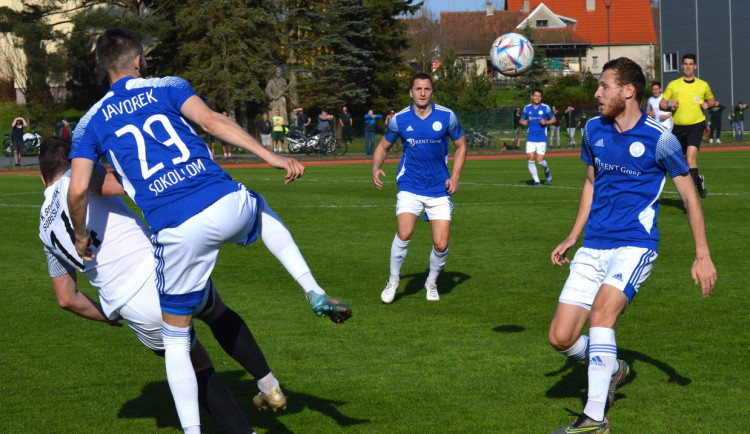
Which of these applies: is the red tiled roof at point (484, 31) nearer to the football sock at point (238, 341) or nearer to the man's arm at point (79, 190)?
the football sock at point (238, 341)

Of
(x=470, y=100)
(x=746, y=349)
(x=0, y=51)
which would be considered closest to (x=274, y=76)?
(x=470, y=100)

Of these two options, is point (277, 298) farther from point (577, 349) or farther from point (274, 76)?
point (274, 76)

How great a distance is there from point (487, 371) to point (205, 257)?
2808 mm

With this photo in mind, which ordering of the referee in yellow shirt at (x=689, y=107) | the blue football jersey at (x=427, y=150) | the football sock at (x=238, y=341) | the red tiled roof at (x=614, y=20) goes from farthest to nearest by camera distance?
the red tiled roof at (x=614, y=20) < the referee in yellow shirt at (x=689, y=107) < the blue football jersey at (x=427, y=150) < the football sock at (x=238, y=341)

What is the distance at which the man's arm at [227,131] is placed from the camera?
4.49 metres

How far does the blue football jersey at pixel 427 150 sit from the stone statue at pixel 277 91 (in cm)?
4252

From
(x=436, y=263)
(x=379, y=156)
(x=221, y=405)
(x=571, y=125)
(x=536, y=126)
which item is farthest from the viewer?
(x=571, y=125)

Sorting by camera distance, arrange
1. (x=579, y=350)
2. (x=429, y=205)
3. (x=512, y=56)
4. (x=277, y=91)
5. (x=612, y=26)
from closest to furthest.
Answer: (x=579, y=350), (x=429, y=205), (x=512, y=56), (x=277, y=91), (x=612, y=26)

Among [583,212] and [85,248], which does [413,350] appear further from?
[85,248]

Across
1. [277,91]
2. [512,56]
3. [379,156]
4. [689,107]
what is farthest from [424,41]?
Result: [379,156]

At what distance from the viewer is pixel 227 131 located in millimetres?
4484

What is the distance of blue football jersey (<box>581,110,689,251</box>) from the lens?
5.50 metres

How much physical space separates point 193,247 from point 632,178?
272 cm

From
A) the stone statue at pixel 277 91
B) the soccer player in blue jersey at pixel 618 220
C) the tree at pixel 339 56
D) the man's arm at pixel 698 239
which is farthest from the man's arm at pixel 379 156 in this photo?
the tree at pixel 339 56
